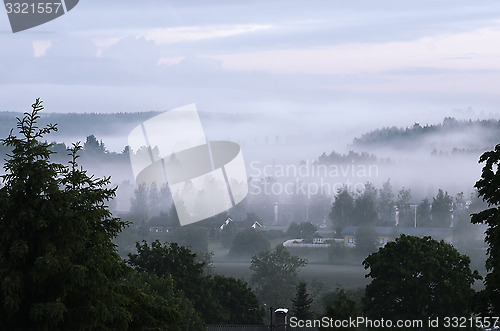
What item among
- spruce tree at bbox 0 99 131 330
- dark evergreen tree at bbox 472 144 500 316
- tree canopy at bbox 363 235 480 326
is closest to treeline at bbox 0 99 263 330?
spruce tree at bbox 0 99 131 330

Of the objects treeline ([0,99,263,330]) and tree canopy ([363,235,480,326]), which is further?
tree canopy ([363,235,480,326])

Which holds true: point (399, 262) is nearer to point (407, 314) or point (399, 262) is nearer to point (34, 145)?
point (407, 314)

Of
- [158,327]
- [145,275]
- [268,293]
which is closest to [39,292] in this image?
[158,327]

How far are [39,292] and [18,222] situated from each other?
7.87 feet

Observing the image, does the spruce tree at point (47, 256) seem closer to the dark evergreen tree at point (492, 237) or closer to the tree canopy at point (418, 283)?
the dark evergreen tree at point (492, 237)

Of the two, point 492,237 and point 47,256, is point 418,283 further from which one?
point 47,256

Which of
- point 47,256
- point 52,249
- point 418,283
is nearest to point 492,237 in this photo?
point 52,249

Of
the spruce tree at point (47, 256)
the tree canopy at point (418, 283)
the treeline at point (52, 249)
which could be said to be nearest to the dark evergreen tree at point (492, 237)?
the treeline at point (52, 249)

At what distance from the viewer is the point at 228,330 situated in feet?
239

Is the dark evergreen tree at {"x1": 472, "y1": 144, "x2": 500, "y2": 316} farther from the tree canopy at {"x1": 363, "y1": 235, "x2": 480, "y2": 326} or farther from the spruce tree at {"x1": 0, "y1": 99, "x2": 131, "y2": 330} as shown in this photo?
the tree canopy at {"x1": 363, "y1": 235, "x2": 480, "y2": 326}

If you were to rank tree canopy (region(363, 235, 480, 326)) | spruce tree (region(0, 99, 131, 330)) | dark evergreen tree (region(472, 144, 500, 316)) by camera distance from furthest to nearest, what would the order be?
tree canopy (region(363, 235, 480, 326)) → dark evergreen tree (region(472, 144, 500, 316)) → spruce tree (region(0, 99, 131, 330))

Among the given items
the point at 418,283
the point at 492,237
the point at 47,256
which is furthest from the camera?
the point at 418,283

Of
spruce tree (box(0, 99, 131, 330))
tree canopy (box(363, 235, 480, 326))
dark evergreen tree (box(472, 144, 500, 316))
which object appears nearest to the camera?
spruce tree (box(0, 99, 131, 330))

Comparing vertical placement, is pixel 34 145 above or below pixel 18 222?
above
